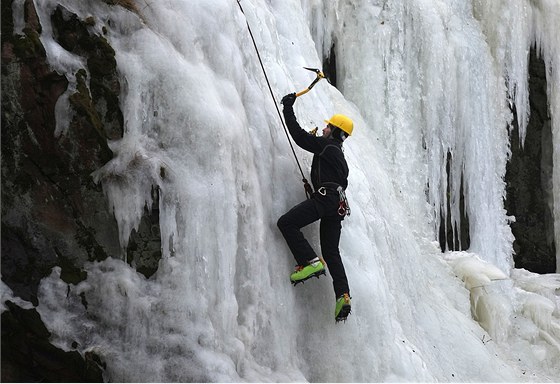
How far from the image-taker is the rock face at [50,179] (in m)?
5.57

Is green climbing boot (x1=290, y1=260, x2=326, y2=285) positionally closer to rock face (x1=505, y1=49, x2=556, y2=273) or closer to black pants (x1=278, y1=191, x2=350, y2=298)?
black pants (x1=278, y1=191, x2=350, y2=298)

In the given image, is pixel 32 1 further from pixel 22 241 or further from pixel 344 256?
pixel 344 256

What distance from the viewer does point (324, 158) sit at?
21.5ft

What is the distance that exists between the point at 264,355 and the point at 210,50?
240cm

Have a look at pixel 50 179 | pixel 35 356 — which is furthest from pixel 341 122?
pixel 35 356

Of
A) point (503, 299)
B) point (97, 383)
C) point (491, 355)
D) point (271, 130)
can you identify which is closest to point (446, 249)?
point (503, 299)

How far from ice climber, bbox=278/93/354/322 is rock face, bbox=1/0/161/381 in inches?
43.8

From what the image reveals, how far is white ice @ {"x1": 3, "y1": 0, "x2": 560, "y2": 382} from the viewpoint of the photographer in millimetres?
5742

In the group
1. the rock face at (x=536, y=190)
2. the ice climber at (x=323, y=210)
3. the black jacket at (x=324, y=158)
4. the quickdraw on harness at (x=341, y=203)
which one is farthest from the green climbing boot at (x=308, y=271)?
the rock face at (x=536, y=190)

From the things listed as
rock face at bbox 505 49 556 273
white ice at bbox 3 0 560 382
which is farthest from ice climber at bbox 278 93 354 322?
rock face at bbox 505 49 556 273

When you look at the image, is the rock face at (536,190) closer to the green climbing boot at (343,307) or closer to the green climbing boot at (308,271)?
the green climbing boot at (343,307)

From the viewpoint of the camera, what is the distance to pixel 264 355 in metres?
6.14

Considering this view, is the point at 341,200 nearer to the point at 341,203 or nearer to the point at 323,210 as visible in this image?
the point at 341,203

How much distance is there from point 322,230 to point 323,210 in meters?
0.25
